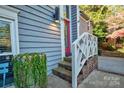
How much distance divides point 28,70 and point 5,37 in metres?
1.06

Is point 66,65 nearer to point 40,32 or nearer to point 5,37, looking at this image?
point 40,32

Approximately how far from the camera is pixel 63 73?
5941mm

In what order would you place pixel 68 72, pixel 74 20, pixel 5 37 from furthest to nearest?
pixel 74 20 < pixel 68 72 < pixel 5 37

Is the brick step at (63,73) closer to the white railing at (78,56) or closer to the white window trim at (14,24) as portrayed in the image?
the white railing at (78,56)

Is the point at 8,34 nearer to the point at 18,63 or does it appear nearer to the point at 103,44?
the point at 18,63

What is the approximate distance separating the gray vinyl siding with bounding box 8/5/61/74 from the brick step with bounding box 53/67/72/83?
212 mm

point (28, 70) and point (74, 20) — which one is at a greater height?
point (74, 20)

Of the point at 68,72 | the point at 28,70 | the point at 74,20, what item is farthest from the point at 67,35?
the point at 28,70

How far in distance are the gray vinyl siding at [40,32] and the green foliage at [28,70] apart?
1053 mm

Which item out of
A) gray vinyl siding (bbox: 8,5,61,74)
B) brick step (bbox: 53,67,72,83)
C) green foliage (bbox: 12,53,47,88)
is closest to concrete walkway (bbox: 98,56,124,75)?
brick step (bbox: 53,67,72,83)

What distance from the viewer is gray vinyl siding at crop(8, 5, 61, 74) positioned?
499cm

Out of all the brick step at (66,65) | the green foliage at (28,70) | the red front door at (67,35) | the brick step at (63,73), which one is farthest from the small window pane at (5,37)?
the red front door at (67,35)

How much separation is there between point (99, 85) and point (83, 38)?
4.87ft

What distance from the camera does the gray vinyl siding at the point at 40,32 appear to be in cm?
499
